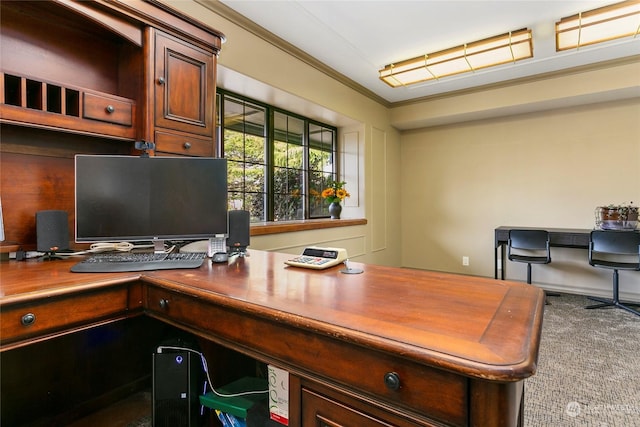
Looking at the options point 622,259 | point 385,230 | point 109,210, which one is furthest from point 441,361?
point 622,259

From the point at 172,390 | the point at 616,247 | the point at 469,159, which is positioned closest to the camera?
the point at 172,390

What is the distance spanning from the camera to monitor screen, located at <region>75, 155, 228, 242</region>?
55.4 inches

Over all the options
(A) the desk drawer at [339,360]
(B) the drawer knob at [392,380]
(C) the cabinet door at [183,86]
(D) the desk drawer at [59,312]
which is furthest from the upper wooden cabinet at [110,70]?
(B) the drawer knob at [392,380]

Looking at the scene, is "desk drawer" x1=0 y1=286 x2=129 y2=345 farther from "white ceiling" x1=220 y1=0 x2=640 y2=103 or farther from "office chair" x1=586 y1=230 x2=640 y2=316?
"office chair" x1=586 y1=230 x2=640 y2=316

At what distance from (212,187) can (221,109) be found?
1571 mm

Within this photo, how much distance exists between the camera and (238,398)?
52.2 inches

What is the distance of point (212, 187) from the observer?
5.01ft

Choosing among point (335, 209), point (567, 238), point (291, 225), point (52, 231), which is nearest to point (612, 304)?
point (567, 238)

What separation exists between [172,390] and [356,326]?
1060 mm

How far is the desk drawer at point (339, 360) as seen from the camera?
0.61 metres

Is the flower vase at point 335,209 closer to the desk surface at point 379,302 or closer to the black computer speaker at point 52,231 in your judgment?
the desk surface at point 379,302

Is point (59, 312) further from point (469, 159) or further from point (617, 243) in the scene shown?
point (469, 159)

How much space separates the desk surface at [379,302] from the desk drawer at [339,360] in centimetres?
4

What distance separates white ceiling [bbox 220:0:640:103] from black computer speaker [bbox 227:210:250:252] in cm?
167
